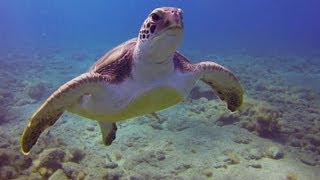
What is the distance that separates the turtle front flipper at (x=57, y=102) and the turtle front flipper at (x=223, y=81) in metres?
1.22

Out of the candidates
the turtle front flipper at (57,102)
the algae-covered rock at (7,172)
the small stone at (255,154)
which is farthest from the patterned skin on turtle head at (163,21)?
the small stone at (255,154)

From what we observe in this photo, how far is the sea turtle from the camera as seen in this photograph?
3.00m

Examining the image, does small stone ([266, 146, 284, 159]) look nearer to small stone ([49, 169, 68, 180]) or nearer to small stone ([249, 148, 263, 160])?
small stone ([249, 148, 263, 160])

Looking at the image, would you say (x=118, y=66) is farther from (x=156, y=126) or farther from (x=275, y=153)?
(x=156, y=126)

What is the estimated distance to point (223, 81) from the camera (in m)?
4.24

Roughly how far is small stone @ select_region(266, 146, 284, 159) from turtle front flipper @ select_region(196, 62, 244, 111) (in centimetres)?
142

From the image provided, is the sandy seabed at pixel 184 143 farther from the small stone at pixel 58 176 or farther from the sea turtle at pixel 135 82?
the sea turtle at pixel 135 82

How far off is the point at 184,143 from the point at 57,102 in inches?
121

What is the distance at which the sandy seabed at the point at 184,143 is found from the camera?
4797 mm

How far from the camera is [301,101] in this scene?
9.02 metres

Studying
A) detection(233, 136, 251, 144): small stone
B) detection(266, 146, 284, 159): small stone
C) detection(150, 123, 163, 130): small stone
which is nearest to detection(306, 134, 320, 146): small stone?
detection(266, 146, 284, 159): small stone

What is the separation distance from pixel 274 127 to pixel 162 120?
87.9 inches

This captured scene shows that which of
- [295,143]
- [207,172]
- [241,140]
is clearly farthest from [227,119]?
[207,172]

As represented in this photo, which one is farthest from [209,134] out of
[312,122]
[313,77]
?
[313,77]
